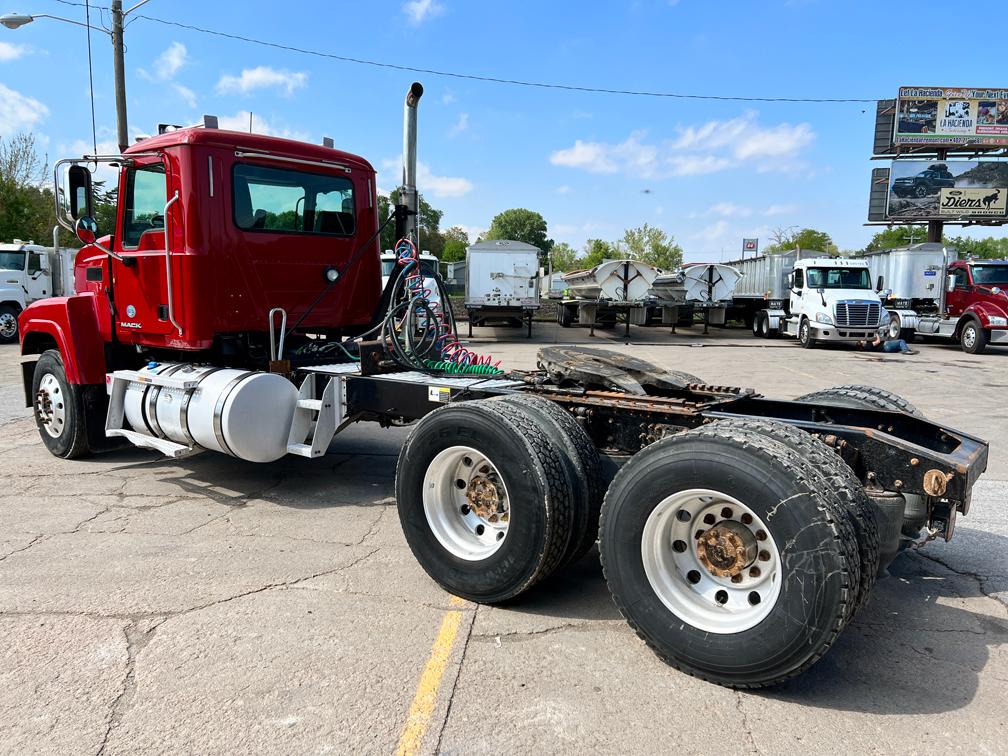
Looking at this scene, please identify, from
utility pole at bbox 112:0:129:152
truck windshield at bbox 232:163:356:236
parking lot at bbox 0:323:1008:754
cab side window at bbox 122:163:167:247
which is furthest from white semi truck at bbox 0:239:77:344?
parking lot at bbox 0:323:1008:754

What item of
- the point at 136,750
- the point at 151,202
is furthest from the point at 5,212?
the point at 136,750

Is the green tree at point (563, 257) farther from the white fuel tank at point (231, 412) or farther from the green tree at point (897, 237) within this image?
the white fuel tank at point (231, 412)

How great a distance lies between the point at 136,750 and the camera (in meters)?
2.56

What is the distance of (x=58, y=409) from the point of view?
22.0 feet

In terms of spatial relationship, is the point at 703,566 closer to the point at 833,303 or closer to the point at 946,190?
the point at 833,303

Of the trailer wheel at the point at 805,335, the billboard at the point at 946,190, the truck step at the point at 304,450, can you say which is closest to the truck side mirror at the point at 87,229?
the truck step at the point at 304,450

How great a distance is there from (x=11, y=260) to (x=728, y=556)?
23.4m

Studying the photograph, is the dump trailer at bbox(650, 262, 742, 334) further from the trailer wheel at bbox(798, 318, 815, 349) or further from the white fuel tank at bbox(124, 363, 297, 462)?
the white fuel tank at bbox(124, 363, 297, 462)

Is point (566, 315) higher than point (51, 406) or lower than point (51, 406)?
higher

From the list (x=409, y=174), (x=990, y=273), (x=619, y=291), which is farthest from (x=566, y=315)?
(x=409, y=174)

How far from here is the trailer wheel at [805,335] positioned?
72.4 feet

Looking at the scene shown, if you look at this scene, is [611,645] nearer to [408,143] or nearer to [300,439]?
[300,439]

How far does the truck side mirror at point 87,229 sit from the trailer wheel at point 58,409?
1.35 meters

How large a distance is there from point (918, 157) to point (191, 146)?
135 feet
